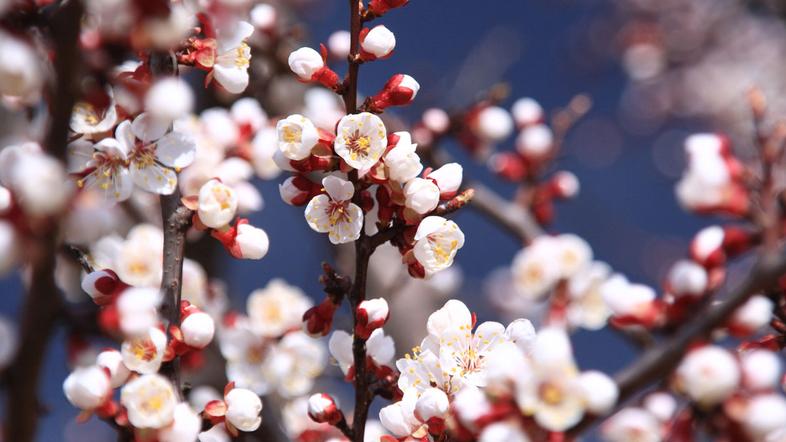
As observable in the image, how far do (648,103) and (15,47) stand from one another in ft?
26.5

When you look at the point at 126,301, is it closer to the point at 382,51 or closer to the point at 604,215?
the point at 382,51

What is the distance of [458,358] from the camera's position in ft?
Result: 4.17

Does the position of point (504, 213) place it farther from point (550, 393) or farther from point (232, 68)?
point (550, 393)

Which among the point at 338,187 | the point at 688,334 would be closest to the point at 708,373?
the point at 688,334

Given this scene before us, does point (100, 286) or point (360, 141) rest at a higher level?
point (360, 141)

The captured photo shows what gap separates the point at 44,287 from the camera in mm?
750

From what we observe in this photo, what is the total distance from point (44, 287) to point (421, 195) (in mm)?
610

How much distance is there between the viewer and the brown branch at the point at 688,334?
0.75 meters

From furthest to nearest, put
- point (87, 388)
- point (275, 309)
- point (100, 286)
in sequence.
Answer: point (275, 309)
point (100, 286)
point (87, 388)

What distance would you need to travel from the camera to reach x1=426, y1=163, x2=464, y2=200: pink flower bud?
1.28 metres

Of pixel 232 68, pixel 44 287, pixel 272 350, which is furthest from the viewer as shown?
pixel 272 350

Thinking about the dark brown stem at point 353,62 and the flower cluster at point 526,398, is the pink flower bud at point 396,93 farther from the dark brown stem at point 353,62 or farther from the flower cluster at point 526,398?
the flower cluster at point 526,398

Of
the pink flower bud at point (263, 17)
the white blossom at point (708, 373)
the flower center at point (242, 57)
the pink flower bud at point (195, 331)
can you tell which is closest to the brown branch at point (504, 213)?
the pink flower bud at point (263, 17)

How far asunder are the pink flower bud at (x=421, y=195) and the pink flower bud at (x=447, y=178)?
0.09 m
